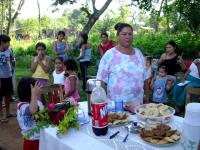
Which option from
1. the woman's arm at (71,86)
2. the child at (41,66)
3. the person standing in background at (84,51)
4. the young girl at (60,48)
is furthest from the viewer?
the person standing in background at (84,51)

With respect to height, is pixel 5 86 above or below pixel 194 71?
below

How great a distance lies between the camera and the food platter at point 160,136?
201 centimetres

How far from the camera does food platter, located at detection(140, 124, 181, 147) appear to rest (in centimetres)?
201

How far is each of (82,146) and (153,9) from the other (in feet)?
29.7

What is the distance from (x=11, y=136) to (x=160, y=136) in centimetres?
359

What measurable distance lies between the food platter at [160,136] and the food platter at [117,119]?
23 cm

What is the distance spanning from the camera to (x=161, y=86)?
5887mm

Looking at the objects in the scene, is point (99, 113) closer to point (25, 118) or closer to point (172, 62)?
point (25, 118)

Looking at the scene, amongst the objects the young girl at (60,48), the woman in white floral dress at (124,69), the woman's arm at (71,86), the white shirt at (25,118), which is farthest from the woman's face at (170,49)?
the white shirt at (25,118)

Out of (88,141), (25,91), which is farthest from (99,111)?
(25,91)

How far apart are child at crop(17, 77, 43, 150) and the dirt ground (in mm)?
1838

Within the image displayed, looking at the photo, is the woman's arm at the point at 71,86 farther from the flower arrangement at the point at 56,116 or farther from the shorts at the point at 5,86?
the flower arrangement at the point at 56,116

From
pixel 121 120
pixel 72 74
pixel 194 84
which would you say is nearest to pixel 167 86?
pixel 194 84

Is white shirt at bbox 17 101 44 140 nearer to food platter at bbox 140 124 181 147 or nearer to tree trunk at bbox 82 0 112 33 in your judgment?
food platter at bbox 140 124 181 147
